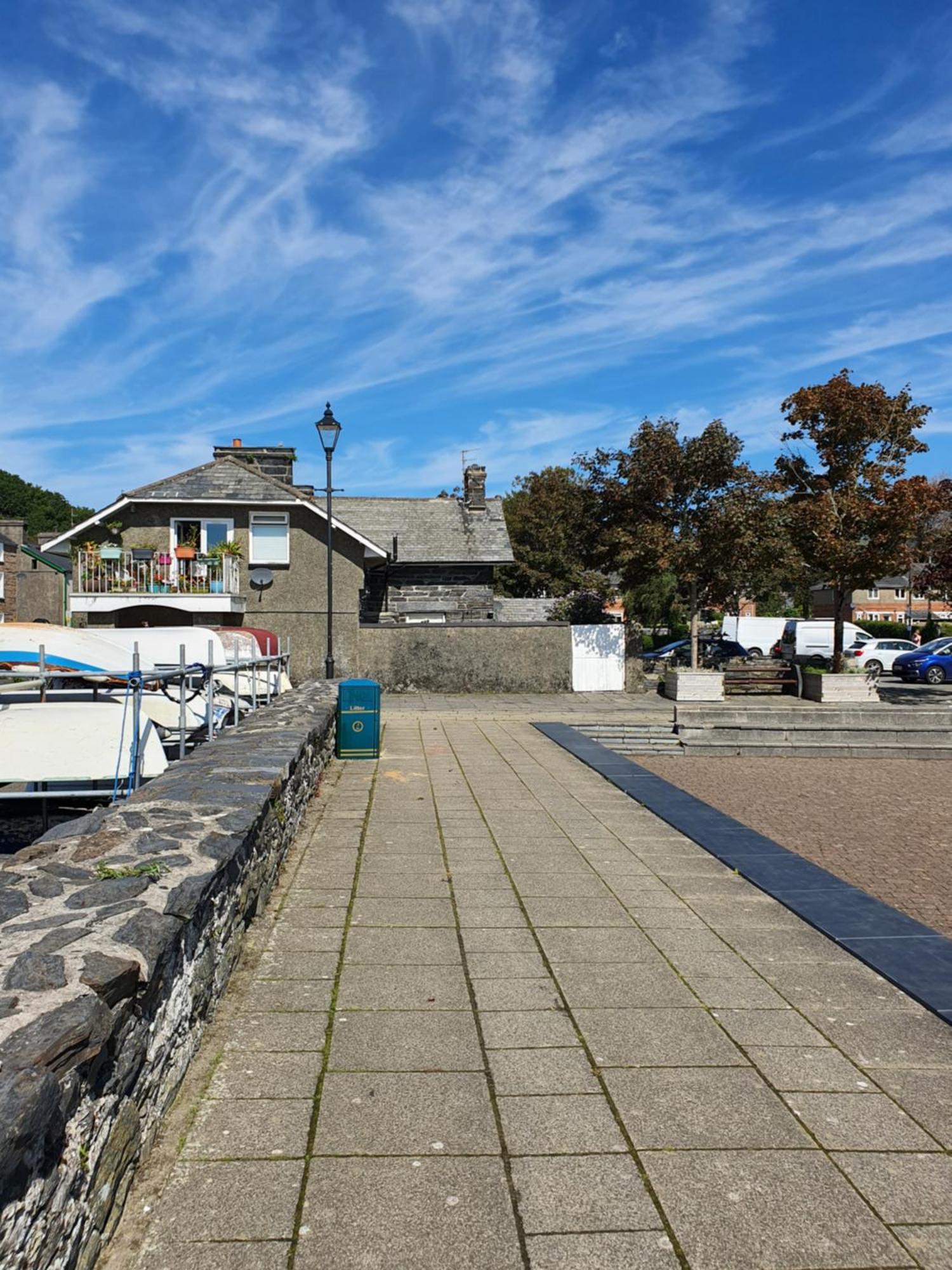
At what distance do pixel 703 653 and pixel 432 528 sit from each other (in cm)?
1145

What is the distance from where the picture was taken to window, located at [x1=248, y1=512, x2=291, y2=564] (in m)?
28.0

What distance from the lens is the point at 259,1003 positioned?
456cm

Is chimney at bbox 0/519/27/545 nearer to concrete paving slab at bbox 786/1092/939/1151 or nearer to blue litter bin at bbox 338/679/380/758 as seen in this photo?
blue litter bin at bbox 338/679/380/758

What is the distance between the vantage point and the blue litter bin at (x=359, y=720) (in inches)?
494

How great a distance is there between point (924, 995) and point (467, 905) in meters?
2.75

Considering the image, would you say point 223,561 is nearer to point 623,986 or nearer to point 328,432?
point 328,432

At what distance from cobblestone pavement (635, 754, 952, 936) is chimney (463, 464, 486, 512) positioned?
2088 centimetres

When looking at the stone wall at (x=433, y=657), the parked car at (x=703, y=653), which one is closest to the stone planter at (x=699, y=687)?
the stone wall at (x=433, y=657)

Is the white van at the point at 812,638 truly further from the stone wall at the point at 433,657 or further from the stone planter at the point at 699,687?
the stone wall at the point at 433,657

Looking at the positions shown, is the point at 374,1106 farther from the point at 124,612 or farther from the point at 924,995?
the point at 124,612

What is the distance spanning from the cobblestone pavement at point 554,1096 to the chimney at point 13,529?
53877 millimetres

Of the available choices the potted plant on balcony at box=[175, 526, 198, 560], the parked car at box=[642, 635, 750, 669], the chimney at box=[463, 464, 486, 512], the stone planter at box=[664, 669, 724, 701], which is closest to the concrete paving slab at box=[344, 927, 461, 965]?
the stone planter at box=[664, 669, 724, 701]


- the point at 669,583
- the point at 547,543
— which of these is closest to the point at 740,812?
the point at 669,583

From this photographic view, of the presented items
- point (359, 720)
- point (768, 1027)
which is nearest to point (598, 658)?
point (359, 720)
